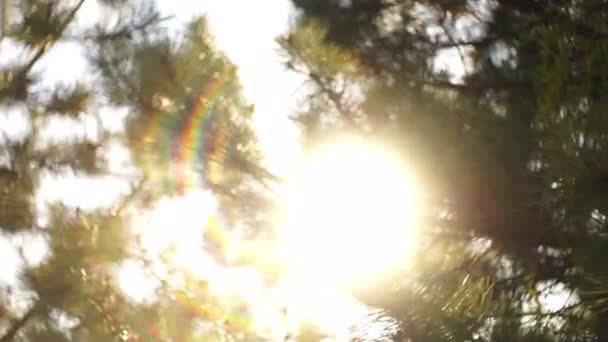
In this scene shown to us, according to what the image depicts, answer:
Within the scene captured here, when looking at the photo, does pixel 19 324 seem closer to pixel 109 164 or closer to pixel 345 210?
pixel 109 164

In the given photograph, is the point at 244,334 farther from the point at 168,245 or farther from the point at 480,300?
the point at 480,300

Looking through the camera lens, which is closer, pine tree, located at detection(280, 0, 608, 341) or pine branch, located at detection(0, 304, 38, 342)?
pine tree, located at detection(280, 0, 608, 341)

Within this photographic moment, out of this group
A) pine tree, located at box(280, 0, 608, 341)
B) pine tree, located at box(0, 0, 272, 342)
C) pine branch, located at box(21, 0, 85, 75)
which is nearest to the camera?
pine tree, located at box(280, 0, 608, 341)

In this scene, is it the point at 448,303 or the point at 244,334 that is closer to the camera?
the point at 448,303

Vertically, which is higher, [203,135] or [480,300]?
[203,135]

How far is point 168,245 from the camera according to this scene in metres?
4.30

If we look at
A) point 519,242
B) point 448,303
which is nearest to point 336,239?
point 448,303

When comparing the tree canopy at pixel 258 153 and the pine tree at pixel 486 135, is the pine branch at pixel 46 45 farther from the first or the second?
the pine tree at pixel 486 135

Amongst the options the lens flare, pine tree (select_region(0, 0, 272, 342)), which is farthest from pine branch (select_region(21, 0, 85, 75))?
the lens flare

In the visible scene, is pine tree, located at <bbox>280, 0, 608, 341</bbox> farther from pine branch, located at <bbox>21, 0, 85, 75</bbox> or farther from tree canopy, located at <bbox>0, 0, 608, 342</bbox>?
pine branch, located at <bbox>21, 0, 85, 75</bbox>

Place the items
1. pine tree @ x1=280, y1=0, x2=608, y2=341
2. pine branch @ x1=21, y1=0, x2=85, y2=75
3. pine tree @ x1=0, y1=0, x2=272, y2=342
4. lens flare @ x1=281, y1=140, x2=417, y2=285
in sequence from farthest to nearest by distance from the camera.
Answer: pine branch @ x1=21, y1=0, x2=85, y2=75 → pine tree @ x1=0, y1=0, x2=272, y2=342 → lens flare @ x1=281, y1=140, x2=417, y2=285 → pine tree @ x1=280, y1=0, x2=608, y2=341

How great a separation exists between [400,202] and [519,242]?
547mm

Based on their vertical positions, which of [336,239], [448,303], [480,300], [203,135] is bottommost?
[448,303]

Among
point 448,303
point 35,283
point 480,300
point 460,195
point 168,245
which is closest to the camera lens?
point 448,303
